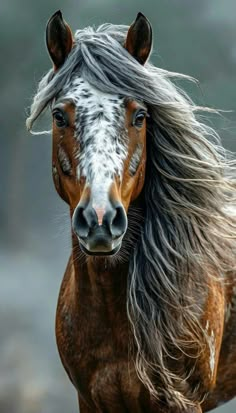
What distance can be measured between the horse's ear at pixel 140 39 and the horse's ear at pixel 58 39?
32 cm

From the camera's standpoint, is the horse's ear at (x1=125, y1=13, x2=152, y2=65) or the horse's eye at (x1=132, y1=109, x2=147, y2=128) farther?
the horse's ear at (x1=125, y1=13, x2=152, y2=65)

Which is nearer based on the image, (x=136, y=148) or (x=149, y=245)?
(x=136, y=148)

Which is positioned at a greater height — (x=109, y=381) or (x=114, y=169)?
(x=114, y=169)

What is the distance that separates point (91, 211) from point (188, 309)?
126cm

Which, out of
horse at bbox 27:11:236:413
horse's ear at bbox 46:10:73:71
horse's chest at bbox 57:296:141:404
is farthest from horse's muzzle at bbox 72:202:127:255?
horse's ear at bbox 46:10:73:71

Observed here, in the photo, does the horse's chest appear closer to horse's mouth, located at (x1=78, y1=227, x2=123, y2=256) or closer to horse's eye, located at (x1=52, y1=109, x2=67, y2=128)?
horse's mouth, located at (x1=78, y1=227, x2=123, y2=256)

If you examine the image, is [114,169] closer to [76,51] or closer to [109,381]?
[76,51]

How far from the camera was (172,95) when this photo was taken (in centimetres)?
460

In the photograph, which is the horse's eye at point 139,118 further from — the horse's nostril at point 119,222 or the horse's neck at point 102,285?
Result: the horse's neck at point 102,285

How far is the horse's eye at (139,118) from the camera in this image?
424 centimetres

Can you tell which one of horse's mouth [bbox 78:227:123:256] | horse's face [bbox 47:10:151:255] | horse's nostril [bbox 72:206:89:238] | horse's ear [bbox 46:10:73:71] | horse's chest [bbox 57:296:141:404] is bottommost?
horse's chest [bbox 57:296:141:404]

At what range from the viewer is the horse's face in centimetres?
379

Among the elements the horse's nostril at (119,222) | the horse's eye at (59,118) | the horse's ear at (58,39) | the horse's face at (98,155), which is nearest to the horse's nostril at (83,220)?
the horse's face at (98,155)

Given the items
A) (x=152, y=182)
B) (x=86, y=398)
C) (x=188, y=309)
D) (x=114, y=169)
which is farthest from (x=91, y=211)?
(x=86, y=398)
